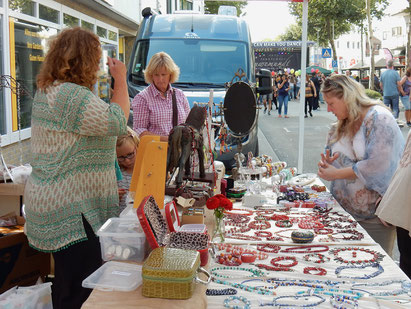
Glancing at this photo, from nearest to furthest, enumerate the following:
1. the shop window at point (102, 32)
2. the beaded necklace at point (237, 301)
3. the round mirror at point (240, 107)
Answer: the beaded necklace at point (237, 301) → the round mirror at point (240, 107) → the shop window at point (102, 32)

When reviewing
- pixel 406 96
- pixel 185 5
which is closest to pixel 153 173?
pixel 406 96

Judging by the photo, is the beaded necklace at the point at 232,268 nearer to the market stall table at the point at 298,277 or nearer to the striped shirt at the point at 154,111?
the market stall table at the point at 298,277

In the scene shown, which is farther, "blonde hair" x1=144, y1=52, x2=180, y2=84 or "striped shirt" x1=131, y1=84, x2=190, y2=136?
"striped shirt" x1=131, y1=84, x2=190, y2=136

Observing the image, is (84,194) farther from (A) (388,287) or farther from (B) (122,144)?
(A) (388,287)

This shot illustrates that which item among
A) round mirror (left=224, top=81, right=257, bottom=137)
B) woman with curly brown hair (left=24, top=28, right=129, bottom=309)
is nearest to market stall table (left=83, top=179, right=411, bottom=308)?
woman with curly brown hair (left=24, top=28, right=129, bottom=309)

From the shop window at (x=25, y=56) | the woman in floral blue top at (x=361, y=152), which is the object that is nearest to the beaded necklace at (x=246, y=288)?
the woman in floral blue top at (x=361, y=152)

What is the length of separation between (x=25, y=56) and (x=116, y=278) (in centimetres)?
764

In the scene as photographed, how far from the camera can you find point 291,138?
44.5ft

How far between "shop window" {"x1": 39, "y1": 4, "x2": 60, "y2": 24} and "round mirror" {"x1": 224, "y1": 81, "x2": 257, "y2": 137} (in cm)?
663

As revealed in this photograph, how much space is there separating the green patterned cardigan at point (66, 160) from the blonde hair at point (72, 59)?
0.07m

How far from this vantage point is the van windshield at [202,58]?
734 centimetres

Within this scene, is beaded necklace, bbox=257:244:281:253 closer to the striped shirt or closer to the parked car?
the striped shirt

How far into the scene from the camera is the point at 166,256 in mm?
1798

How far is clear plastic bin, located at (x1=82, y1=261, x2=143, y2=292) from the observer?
1.79 m
